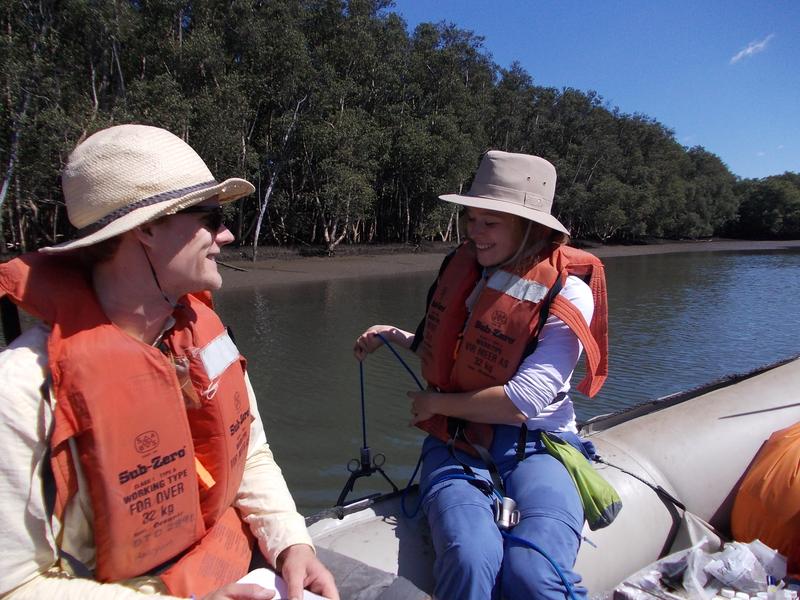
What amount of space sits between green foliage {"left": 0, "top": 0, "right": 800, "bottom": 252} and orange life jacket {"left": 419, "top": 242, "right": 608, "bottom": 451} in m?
15.3

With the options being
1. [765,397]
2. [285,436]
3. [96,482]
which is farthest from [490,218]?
[285,436]

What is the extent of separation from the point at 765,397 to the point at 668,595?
1670mm

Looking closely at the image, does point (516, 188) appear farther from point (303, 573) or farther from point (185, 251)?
point (303, 573)

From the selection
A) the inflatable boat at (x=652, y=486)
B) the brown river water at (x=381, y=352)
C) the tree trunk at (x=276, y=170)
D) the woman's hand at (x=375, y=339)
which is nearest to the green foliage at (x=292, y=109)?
the tree trunk at (x=276, y=170)

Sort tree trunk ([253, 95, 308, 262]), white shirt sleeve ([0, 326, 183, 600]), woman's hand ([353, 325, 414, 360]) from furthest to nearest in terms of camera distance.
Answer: tree trunk ([253, 95, 308, 262]) < woman's hand ([353, 325, 414, 360]) < white shirt sleeve ([0, 326, 183, 600])

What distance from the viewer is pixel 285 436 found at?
5.92 meters

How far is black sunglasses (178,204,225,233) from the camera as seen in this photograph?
1.47 meters

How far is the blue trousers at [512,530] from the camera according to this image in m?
1.72

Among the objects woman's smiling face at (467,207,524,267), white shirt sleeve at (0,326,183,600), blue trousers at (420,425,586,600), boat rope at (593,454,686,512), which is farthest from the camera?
boat rope at (593,454,686,512)

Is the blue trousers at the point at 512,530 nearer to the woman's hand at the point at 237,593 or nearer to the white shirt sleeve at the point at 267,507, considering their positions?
→ the white shirt sleeve at the point at 267,507

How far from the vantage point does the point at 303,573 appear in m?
1.49

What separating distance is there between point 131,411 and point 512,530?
1.20m

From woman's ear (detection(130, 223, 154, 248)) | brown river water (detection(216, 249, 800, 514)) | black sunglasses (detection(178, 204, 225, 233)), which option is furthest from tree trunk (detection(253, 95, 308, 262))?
woman's ear (detection(130, 223, 154, 248))

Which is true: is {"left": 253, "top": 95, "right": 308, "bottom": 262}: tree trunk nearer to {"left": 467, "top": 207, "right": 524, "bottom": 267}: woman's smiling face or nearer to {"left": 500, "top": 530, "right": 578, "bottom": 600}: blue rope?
{"left": 467, "top": 207, "right": 524, "bottom": 267}: woman's smiling face
